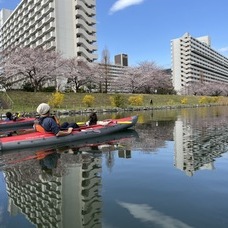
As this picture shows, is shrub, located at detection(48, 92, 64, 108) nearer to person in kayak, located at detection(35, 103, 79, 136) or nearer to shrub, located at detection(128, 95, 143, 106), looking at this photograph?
shrub, located at detection(128, 95, 143, 106)

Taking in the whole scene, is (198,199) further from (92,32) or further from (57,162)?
(92,32)

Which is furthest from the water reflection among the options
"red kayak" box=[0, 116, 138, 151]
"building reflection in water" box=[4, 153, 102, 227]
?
"red kayak" box=[0, 116, 138, 151]

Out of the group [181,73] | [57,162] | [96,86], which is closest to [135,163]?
[57,162]

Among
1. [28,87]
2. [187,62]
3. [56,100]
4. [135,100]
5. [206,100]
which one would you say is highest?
[187,62]

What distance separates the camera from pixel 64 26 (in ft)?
206

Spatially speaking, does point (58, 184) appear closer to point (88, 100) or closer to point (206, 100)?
point (88, 100)

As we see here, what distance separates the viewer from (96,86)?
63719 millimetres

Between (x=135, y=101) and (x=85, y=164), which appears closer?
(x=85, y=164)

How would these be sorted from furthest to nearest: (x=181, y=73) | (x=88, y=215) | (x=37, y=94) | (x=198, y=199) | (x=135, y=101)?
(x=181, y=73), (x=135, y=101), (x=37, y=94), (x=198, y=199), (x=88, y=215)

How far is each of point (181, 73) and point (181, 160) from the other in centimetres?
11378

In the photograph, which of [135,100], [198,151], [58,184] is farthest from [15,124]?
[135,100]

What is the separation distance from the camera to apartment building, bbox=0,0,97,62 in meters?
61.8

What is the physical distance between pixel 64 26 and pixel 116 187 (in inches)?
2391

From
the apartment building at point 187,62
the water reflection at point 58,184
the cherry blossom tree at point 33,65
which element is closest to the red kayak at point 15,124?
the water reflection at point 58,184
